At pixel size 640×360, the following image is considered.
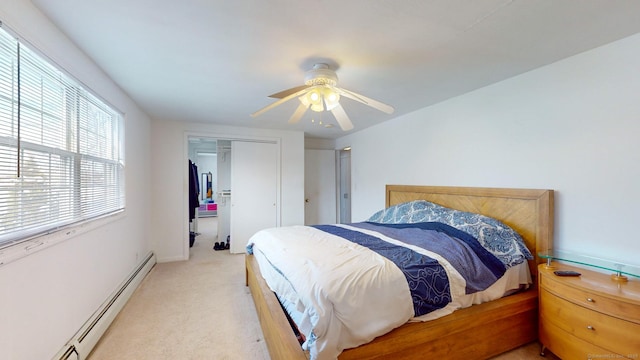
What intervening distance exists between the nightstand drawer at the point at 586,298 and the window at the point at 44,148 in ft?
10.6

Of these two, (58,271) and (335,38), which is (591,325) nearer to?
(335,38)

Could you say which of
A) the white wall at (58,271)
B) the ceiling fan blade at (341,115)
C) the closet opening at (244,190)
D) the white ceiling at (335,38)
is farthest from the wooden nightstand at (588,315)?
the closet opening at (244,190)

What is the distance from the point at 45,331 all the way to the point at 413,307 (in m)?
2.20

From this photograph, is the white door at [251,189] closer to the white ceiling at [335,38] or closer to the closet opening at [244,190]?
the closet opening at [244,190]

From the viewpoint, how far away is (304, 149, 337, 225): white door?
5.69 m

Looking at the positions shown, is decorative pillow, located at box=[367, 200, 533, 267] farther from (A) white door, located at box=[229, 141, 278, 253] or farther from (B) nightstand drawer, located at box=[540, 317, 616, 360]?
(A) white door, located at box=[229, 141, 278, 253]

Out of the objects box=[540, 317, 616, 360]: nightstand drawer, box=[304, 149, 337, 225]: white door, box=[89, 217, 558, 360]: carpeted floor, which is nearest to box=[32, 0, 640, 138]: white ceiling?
box=[540, 317, 616, 360]: nightstand drawer

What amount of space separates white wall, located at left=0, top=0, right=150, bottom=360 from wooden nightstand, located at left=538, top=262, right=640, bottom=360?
321 cm

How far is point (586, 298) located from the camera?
63.0 inches

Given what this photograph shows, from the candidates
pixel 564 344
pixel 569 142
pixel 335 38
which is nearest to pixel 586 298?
pixel 564 344

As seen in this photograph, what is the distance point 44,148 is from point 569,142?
3695mm

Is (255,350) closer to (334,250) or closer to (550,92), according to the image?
(334,250)

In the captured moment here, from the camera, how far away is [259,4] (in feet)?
4.50

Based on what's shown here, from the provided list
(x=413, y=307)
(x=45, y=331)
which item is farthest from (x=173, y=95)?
(x=413, y=307)
